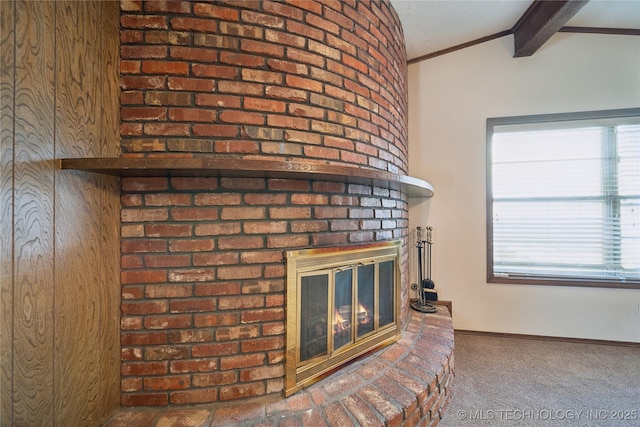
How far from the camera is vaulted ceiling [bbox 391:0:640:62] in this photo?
1938 millimetres

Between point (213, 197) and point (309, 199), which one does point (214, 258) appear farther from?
point (309, 199)

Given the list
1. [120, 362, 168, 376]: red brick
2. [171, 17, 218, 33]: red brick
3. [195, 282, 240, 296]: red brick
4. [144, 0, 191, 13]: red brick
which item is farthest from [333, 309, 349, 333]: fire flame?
[144, 0, 191, 13]: red brick

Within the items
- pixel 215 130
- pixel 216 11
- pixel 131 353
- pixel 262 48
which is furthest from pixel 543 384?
pixel 216 11

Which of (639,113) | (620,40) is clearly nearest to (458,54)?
(620,40)

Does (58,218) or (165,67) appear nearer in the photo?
(58,218)

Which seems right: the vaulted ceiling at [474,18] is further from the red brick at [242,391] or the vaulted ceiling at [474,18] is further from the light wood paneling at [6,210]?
the red brick at [242,391]

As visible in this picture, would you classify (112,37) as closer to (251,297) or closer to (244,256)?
(244,256)

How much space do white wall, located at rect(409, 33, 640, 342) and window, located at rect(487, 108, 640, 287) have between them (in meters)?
0.11

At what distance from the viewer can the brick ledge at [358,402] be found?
977 mm

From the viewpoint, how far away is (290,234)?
1156 millimetres

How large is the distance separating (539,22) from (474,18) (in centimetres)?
48

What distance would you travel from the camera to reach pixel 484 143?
246cm

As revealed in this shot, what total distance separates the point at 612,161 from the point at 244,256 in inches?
130

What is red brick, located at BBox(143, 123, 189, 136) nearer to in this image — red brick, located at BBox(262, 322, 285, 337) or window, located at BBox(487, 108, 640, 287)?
red brick, located at BBox(262, 322, 285, 337)
